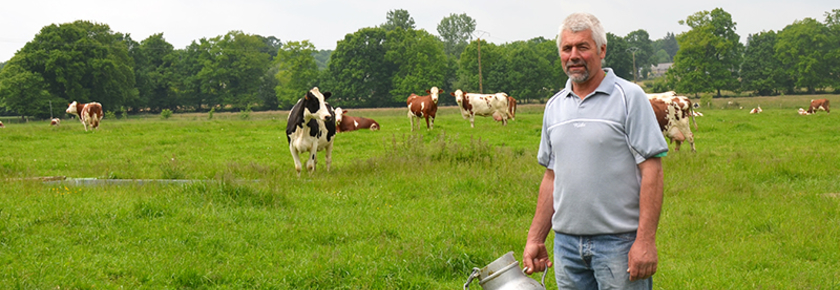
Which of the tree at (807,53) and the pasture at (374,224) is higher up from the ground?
the tree at (807,53)

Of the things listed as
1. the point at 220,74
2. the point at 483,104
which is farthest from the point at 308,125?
the point at 220,74

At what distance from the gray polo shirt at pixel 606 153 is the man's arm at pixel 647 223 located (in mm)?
78

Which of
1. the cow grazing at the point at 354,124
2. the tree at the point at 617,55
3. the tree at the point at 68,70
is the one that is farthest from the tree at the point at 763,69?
the tree at the point at 68,70

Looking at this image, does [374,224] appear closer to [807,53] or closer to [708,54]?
[708,54]

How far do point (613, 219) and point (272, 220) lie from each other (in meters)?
5.60

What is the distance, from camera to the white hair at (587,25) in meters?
2.94

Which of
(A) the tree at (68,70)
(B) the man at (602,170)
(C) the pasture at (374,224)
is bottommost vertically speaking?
(C) the pasture at (374,224)

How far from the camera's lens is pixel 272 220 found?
7.74 metres

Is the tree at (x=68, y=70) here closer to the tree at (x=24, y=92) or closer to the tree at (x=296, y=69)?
the tree at (x=24, y=92)

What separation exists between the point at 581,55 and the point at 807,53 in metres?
90.3

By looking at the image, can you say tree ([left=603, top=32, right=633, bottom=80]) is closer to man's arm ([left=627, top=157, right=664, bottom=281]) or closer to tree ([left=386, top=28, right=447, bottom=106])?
tree ([left=386, top=28, right=447, bottom=106])

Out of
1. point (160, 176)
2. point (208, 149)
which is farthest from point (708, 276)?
point (208, 149)

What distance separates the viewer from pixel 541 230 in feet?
10.9

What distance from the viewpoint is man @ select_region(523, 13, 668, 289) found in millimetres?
2791
